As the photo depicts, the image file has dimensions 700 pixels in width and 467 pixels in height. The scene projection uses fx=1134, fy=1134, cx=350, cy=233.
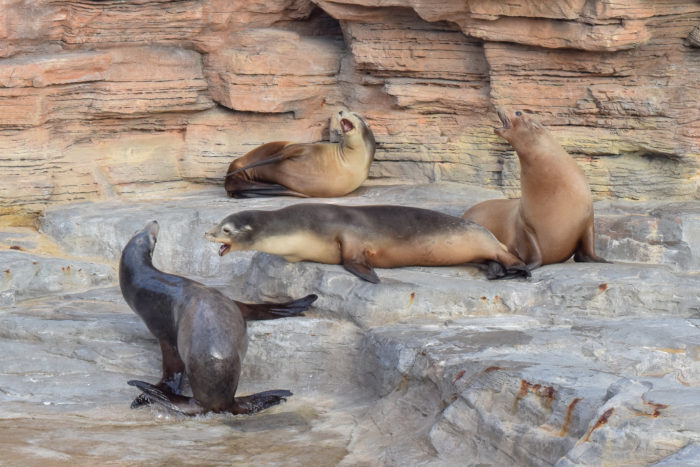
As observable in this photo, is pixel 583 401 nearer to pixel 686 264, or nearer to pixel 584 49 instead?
pixel 686 264

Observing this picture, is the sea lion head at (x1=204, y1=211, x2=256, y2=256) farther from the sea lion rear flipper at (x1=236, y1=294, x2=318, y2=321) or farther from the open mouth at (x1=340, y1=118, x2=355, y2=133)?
the open mouth at (x1=340, y1=118, x2=355, y2=133)

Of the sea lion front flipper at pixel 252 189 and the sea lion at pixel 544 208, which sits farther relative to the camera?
the sea lion front flipper at pixel 252 189

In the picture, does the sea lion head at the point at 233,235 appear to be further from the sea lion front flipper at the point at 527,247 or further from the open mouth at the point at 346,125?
the open mouth at the point at 346,125

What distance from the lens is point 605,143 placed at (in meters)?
8.55

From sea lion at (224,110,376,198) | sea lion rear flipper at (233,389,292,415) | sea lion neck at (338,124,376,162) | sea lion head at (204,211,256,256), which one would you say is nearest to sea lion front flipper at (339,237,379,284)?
sea lion head at (204,211,256,256)

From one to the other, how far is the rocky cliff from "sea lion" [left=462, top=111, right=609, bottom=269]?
135 centimetres

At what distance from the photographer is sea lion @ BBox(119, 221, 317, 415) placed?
553cm

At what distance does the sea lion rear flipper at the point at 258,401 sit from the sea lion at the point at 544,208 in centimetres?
199

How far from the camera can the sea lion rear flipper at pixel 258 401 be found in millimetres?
5543

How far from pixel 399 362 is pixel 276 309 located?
3.35ft

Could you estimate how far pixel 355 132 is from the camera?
9.19m

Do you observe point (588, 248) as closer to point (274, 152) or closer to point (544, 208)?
point (544, 208)

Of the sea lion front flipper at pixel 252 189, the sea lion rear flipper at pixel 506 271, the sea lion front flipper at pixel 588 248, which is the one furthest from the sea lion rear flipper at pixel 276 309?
the sea lion front flipper at pixel 252 189

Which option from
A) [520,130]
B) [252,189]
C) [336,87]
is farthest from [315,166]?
[520,130]
